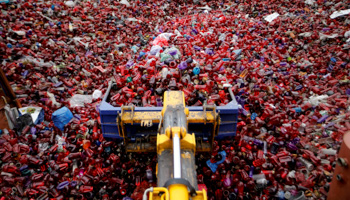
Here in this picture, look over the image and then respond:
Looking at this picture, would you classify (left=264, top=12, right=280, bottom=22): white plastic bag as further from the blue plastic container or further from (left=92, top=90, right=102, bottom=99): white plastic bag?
(left=92, top=90, right=102, bottom=99): white plastic bag

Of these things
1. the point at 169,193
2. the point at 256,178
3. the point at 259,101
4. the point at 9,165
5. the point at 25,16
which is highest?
the point at 25,16

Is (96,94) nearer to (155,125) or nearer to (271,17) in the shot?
(155,125)

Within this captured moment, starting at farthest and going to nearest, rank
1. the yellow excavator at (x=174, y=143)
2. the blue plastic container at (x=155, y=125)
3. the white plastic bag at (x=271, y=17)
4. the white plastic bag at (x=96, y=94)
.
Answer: the white plastic bag at (x=271, y=17) → the white plastic bag at (x=96, y=94) → the blue plastic container at (x=155, y=125) → the yellow excavator at (x=174, y=143)

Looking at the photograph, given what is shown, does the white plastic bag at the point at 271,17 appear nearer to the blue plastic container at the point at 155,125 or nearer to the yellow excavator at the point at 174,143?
the blue plastic container at the point at 155,125

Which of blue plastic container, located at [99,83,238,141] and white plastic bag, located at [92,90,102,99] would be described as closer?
blue plastic container, located at [99,83,238,141]

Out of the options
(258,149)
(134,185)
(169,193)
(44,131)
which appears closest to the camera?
(169,193)

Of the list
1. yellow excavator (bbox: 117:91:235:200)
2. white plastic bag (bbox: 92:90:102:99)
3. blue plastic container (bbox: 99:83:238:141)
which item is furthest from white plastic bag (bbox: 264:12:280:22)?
white plastic bag (bbox: 92:90:102:99)

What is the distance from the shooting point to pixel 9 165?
332 cm

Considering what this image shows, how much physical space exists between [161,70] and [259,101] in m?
2.33

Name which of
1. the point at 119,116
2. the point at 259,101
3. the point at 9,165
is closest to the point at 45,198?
the point at 9,165

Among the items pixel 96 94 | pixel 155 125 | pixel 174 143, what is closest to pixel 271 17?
pixel 96 94

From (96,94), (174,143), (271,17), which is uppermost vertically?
(271,17)

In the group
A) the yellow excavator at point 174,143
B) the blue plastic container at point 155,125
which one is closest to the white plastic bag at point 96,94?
the blue plastic container at point 155,125

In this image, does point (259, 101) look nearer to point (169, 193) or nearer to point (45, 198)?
point (169, 193)
